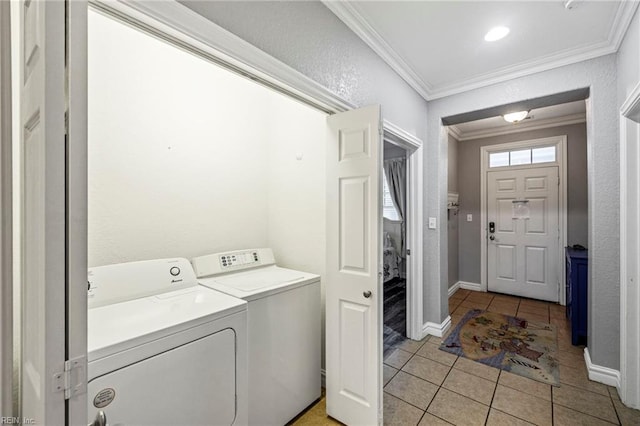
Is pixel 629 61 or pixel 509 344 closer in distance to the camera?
pixel 629 61

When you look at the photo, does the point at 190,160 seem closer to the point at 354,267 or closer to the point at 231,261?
the point at 231,261

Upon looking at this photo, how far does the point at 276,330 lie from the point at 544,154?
4.82 metres

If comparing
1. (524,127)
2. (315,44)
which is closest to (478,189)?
(524,127)

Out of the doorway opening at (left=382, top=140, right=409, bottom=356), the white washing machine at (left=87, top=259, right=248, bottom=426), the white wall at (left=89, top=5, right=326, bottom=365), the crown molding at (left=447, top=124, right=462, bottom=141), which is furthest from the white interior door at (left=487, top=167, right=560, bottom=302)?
the white washing machine at (left=87, top=259, right=248, bottom=426)

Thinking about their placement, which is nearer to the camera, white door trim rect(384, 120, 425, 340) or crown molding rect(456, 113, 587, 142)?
white door trim rect(384, 120, 425, 340)

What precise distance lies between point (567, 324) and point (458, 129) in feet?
10.2

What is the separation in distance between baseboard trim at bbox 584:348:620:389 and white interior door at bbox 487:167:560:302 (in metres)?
2.24

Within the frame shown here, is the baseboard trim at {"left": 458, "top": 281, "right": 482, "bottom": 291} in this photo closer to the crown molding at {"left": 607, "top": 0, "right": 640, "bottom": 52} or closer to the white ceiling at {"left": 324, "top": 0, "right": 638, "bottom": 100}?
the white ceiling at {"left": 324, "top": 0, "right": 638, "bottom": 100}

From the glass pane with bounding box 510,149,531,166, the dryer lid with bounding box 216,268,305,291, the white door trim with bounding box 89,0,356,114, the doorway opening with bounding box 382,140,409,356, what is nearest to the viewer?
the white door trim with bounding box 89,0,356,114

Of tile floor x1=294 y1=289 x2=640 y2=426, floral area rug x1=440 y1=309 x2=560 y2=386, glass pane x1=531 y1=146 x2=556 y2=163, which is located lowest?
tile floor x1=294 y1=289 x2=640 y2=426

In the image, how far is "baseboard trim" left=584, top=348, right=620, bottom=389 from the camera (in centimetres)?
214

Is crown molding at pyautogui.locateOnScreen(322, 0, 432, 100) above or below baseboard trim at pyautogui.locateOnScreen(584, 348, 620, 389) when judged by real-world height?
above

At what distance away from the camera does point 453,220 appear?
4.78 m

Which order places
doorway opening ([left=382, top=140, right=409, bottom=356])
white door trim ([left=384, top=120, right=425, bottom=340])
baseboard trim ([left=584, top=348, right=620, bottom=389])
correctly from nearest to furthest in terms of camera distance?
baseboard trim ([left=584, top=348, right=620, bottom=389]), white door trim ([left=384, top=120, right=425, bottom=340]), doorway opening ([left=382, top=140, right=409, bottom=356])
